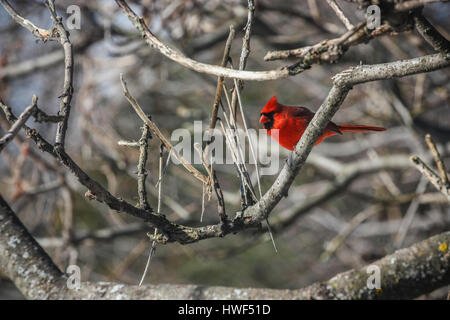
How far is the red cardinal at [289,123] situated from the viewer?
2.40 metres

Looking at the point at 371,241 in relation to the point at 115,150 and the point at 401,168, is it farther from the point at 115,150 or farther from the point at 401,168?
the point at 115,150

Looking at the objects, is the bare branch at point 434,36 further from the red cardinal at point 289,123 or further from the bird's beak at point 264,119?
→ the bird's beak at point 264,119

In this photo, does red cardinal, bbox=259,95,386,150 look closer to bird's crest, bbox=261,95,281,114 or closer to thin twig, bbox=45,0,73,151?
bird's crest, bbox=261,95,281,114

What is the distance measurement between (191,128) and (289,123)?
1718mm

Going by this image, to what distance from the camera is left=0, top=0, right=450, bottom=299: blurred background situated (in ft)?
10.8

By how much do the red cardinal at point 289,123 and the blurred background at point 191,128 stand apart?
2.12 ft

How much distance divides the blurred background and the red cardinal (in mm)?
648

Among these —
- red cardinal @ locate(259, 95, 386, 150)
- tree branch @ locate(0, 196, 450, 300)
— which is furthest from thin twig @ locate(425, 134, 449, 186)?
red cardinal @ locate(259, 95, 386, 150)

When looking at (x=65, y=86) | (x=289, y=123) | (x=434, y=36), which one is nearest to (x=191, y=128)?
(x=289, y=123)

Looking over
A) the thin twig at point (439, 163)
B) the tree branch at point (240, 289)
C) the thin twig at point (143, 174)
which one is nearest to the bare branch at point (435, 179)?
the thin twig at point (439, 163)

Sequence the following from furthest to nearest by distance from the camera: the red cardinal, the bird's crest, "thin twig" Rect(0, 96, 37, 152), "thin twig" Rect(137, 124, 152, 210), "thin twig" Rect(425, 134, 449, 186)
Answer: the bird's crest
the red cardinal
"thin twig" Rect(425, 134, 449, 186)
"thin twig" Rect(137, 124, 152, 210)
"thin twig" Rect(0, 96, 37, 152)

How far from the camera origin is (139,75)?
4539 mm

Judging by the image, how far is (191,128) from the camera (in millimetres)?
4016

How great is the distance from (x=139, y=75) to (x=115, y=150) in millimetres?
1293
